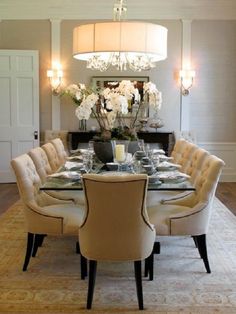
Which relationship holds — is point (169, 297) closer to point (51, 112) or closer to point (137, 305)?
point (137, 305)

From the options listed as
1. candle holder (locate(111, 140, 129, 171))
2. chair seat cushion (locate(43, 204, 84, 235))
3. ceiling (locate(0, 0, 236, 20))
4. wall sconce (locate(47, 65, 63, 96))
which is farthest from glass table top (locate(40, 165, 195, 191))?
ceiling (locate(0, 0, 236, 20))

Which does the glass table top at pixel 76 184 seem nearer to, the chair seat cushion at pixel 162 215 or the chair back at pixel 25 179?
the chair back at pixel 25 179

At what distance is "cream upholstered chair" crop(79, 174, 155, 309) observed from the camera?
2.64 metres

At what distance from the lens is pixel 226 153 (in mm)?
7789

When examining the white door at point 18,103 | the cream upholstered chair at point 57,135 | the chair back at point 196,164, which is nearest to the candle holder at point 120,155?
the chair back at point 196,164

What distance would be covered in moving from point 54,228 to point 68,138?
4203mm

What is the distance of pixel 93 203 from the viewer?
2713 millimetres

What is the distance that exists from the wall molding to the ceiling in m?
2.19

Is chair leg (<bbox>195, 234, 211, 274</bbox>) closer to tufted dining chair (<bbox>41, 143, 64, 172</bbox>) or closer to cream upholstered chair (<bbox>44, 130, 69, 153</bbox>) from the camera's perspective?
tufted dining chair (<bbox>41, 143, 64, 172</bbox>)

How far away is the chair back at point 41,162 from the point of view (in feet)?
13.2

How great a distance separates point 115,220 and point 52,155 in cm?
225

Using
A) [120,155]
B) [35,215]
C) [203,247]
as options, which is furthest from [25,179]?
[203,247]

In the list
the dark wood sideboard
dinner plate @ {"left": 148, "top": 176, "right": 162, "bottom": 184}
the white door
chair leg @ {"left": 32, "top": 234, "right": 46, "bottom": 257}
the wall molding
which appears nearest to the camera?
dinner plate @ {"left": 148, "top": 176, "right": 162, "bottom": 184}

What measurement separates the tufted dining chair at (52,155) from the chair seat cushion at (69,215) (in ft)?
3.51
